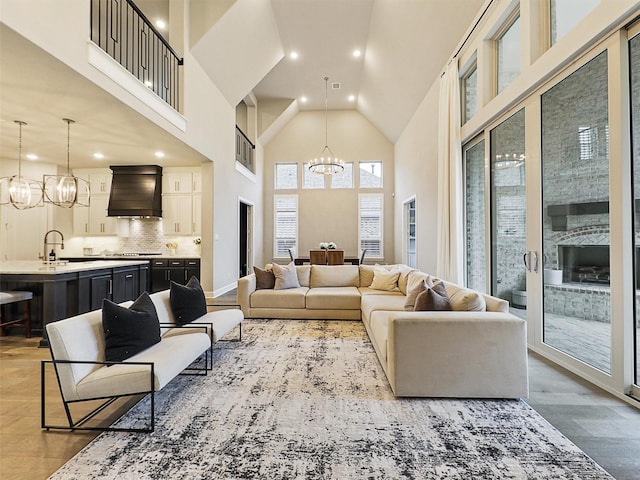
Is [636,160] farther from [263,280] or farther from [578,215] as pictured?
[263,280]

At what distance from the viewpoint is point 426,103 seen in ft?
22.2

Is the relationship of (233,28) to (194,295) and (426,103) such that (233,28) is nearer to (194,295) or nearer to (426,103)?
(426,103)

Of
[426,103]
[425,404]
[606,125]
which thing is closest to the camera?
[425,404]

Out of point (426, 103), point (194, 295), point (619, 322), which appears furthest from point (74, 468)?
point (426, 103)

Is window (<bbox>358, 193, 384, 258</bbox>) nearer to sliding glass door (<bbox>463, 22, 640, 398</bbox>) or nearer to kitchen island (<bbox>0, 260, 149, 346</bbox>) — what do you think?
sliding glass door (<bbox>463, 22, 640, 398</bbox>)

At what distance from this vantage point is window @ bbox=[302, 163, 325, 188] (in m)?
10.7

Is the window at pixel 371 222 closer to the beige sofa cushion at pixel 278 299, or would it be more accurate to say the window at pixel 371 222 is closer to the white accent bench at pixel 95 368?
the beige sofa cushion at pixel 278 299

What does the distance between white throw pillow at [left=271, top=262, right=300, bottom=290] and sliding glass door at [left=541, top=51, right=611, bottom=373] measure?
3.28 metres

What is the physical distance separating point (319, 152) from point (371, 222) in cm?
274

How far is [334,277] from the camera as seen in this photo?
554 cm

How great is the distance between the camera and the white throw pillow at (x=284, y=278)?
5.16 meters

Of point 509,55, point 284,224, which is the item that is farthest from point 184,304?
point 284,224

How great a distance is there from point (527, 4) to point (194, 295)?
14.4ft

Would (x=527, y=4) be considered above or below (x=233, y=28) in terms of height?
below
